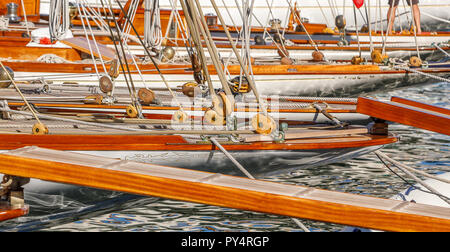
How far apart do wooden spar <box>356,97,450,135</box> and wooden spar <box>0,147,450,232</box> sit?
170 cm

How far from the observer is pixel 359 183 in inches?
368

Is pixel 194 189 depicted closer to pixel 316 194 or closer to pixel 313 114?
pixel 316 194

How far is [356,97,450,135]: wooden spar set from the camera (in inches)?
234

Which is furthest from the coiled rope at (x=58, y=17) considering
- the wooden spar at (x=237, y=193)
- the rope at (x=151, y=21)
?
the wooden spar at (x=237, y=193)

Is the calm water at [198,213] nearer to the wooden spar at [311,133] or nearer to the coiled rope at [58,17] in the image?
the wooden spar at [311,133]

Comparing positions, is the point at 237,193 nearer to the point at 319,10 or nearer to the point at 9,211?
the point at 9,211

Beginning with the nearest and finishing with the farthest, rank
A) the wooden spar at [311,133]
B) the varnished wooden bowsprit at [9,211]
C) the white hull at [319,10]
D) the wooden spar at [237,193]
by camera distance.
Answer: the wooden spar at [237,193], the varnished wooden bowsprit at [9,211], the wooden spar at [311,133], the white hull at [319,10]

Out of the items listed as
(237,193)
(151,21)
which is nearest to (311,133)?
(237,193)

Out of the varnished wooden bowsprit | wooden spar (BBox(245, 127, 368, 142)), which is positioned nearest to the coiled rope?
wooden spar (BBox(245, 127, 368, 142))

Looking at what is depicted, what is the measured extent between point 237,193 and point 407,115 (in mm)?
2369

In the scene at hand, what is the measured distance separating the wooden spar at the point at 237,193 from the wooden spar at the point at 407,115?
1.70 metres

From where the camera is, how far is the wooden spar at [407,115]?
595 cm

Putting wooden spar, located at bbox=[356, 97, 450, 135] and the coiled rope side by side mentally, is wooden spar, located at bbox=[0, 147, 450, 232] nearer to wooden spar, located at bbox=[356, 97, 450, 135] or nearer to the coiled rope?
wooden spar, located at bbox=[356, 97, 450, 135]
